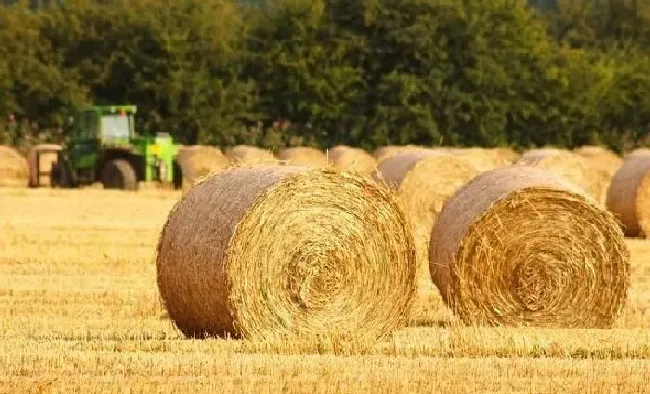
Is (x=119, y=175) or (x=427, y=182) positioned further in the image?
(x=119, y=175)

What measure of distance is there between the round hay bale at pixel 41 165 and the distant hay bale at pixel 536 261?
2518 centimetres

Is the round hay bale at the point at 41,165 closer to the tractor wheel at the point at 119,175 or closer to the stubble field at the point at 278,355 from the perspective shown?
the tractor wheel at the point at 119,175

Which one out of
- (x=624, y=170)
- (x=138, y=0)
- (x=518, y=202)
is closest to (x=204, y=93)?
(x=138, y=0)

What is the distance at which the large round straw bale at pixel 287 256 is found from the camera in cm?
1271

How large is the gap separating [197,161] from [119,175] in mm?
3511

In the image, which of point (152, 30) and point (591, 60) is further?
point (591, 60)

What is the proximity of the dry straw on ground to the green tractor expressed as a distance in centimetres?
1163

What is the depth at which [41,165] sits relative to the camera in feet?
129

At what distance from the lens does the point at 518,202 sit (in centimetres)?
1454

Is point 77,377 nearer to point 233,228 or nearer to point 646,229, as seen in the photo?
point 233,228

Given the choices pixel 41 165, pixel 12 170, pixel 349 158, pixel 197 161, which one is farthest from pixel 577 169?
pixel 12 170

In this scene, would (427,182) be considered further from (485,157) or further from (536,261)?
(536,261)

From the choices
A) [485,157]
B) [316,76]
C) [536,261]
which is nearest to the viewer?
[536,261]

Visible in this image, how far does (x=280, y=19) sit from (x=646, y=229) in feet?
96.3
